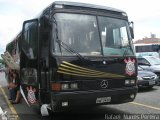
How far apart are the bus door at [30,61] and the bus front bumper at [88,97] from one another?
1.23 meters

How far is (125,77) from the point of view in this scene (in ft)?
29.0

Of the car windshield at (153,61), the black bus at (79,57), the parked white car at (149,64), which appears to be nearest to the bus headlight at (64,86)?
the black bus at (79,57)

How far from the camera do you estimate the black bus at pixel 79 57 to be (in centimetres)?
789

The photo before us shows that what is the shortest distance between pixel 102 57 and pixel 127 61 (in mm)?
855

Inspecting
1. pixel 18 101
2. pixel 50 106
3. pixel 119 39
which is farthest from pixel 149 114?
pixel 18 101

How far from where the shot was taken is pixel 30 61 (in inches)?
365

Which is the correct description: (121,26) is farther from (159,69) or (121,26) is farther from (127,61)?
(159,69)

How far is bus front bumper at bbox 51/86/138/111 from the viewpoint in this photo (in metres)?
7.82

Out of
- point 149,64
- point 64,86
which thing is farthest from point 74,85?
point 149,64

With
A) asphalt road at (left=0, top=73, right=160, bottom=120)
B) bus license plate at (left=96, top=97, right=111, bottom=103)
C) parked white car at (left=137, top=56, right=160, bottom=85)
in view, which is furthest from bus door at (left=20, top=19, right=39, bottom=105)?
parked white car at (left=137, top=56, right=160, bottom=85)

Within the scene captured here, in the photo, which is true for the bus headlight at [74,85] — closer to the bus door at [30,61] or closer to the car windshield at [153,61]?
the bus door at [30,61]

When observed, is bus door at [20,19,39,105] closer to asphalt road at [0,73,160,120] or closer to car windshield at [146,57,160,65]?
asphalt road at [0,73,160,120]

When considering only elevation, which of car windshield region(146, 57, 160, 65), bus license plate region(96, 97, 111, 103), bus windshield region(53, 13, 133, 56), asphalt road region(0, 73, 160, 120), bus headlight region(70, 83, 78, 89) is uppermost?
bus windshield region(53, 13, 133, 56)

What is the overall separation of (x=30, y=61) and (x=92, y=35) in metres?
2.02
